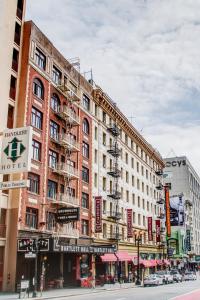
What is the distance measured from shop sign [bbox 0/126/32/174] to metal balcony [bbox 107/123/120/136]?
35.1 m

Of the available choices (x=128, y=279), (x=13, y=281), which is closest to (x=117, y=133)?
(x=128, y=279)

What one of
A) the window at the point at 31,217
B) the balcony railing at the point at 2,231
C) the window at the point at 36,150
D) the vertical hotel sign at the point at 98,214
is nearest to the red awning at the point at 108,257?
the vertical hotel sign at the point at 98,214

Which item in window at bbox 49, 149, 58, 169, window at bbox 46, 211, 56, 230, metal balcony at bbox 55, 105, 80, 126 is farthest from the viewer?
metal balcony at bbox 55, 105, 80, 126

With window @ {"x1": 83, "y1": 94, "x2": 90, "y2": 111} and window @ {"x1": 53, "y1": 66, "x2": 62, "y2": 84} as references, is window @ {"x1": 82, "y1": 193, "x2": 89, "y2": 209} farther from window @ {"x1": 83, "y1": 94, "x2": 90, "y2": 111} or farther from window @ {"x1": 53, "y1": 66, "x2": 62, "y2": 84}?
window @ {"x1": 53, "y1": 66, "x2": 62, "y2": 84}

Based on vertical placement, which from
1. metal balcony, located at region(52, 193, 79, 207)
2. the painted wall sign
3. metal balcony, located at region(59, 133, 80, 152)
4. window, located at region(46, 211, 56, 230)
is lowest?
window, located at region(46, 211, 56, 230)

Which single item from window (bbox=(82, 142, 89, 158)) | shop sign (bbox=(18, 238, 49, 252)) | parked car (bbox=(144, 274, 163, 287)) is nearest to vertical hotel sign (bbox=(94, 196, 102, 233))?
window (bbox=(82, 142, 89, 158))

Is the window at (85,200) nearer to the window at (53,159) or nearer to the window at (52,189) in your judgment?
the window at (52,189)

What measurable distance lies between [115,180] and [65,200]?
16.7 metres

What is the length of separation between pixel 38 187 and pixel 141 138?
35.0 m

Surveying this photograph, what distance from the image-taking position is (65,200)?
42.2 meters

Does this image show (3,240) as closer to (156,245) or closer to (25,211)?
(25,211)

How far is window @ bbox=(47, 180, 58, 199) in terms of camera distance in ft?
136

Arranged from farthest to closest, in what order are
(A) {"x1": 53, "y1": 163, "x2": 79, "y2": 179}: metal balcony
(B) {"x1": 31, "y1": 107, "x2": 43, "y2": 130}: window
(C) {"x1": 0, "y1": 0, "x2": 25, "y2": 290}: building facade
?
(A) {"x1": 53, "y1": 163, "x2": 79, "y2": 179}: metal balcony, (B) {"x1": 31, "y1": 107, "x2": 43, "y2": 130}: window, (C) {"x1": 0, "y1": 0, "x2": 25, "y2": 290}: building facade

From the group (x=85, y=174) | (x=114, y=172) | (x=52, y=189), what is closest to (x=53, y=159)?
(x=52, y=189)
